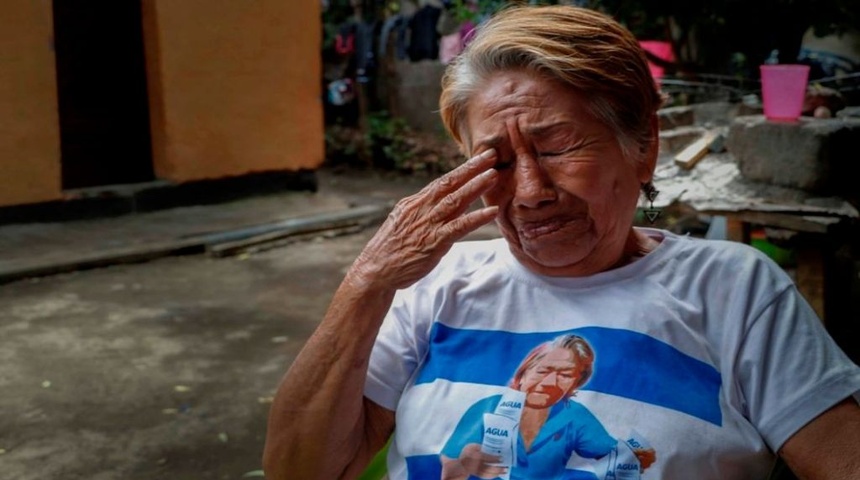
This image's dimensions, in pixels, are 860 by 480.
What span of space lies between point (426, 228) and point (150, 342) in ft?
12.7

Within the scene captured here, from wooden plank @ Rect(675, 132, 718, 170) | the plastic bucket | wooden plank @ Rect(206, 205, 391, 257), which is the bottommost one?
wooden plank @ Rect(206, 205, 391, 257)

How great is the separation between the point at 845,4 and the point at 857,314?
1.68 m

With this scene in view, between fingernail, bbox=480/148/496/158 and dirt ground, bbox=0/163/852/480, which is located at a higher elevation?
fingernail, bbox=480/148/496/158

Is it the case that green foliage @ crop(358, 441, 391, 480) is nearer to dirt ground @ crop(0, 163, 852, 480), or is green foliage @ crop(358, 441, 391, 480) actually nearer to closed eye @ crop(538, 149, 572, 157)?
closed eye @ crop(538, 149, 572, 157)

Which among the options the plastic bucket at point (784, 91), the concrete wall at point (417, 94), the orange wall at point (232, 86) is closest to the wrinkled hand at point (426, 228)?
the plastic bucket at point (784, 91)

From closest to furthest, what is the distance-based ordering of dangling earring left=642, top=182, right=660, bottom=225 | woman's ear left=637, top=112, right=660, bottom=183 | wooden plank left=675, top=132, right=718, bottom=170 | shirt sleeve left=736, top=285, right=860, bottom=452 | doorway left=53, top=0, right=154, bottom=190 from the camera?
shirt sleeve left=736, top=285, right=860, bottom=452 < woman's ear left=637, top=112, right=660, bottom=183 < dangling earring left=642, top=182, right=660, bottom=225 < wooden plank left=675, top=132, right=718, bottom=170 < doorway left=53, top=0, right=154, bottom=190

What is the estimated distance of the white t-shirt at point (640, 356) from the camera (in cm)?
153

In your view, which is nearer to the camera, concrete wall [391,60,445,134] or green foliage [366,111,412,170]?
green foliage [366,111,412,170]

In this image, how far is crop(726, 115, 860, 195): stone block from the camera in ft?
10.8

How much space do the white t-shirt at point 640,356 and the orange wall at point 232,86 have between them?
275 inches

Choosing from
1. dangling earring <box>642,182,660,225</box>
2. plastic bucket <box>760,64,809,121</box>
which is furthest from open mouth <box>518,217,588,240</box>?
plastic bucket <box>760,64,809,121</box>

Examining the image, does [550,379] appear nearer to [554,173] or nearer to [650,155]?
[554,173]

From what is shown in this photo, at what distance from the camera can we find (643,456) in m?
1.54

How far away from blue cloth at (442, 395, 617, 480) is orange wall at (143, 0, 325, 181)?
727 cm
